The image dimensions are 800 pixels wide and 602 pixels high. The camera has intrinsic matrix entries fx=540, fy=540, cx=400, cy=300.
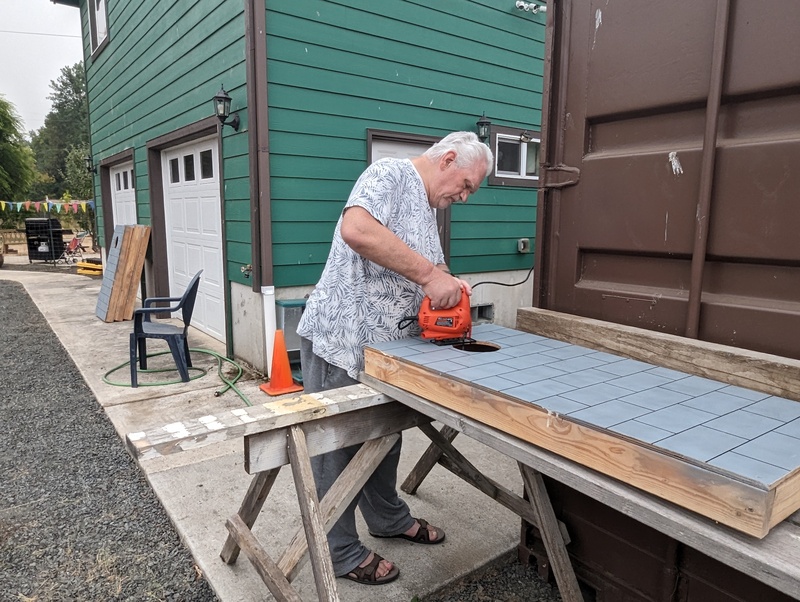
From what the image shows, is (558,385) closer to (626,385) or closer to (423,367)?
(626,385)

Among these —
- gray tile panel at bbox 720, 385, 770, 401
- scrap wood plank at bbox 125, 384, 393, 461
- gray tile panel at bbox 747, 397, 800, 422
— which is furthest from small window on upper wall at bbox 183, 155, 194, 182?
gray tile panel at bbox 747, 397, 800, 422

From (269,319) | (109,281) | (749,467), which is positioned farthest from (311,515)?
(109,281)

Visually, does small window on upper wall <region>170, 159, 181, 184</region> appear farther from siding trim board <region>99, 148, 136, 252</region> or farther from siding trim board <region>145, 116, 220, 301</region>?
siding trim board <region>99, 148, 136, 252</region>

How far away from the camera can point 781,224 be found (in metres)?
1.49

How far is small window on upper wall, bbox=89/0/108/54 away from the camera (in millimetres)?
9240

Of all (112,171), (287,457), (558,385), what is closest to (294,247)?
(287,457)

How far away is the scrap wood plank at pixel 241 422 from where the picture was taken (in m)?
1.36

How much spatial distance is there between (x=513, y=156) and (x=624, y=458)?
20.2 ft

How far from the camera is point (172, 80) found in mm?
6418

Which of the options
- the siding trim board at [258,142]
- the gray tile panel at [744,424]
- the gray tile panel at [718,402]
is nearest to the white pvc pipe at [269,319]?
the siding trim board at [258,142]

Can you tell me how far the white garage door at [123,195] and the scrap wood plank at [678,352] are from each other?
8277 millimetres

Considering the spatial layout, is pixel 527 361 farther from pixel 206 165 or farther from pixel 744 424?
pixel 206 165

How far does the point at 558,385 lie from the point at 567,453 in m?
0.25

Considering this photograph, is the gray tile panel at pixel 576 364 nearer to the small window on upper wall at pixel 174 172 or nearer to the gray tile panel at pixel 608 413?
the gray tile panel at pixel 608 413
